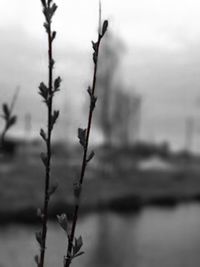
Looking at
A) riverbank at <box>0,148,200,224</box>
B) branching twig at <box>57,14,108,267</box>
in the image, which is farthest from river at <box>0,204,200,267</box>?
branching twig at <box>57,14,108,267</box>

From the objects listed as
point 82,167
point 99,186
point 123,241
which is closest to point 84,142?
point 82,167

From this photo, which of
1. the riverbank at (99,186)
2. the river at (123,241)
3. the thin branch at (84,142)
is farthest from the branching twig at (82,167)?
the riverbank at (99,186)

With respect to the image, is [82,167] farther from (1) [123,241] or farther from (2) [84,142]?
(1) [123,241]

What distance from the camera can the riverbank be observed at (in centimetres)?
2588

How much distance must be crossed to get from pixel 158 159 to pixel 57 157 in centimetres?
1054

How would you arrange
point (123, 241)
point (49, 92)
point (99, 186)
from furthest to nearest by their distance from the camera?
point (99, 186) < point (123, 241) < point (49, 92)

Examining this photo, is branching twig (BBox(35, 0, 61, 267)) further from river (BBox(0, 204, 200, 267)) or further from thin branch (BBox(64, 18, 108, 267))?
river (BBox(0, 204, 200, 267))

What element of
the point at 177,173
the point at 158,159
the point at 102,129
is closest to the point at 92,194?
the point at 102,129

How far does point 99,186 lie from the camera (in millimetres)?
31938

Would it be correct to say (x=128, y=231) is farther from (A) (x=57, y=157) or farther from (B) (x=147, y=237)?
(A) (x=57, y=157)

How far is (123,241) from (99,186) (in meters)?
12.6

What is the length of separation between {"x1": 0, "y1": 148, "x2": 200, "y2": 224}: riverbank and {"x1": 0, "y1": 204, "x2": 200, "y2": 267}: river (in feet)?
7.28

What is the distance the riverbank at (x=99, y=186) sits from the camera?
25884 millimetres

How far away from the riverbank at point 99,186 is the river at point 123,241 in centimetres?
222
